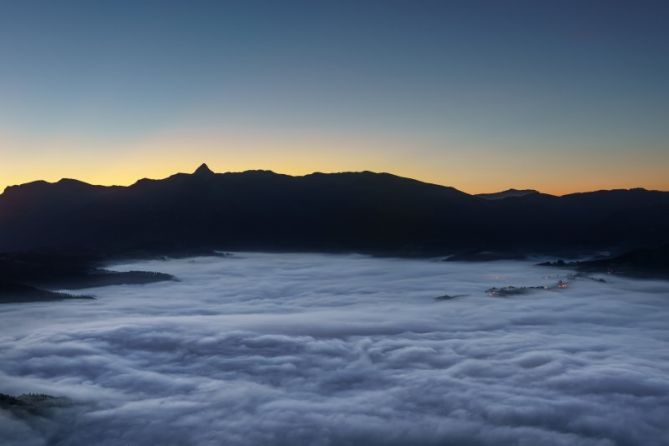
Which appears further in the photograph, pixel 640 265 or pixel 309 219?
pixel 309 219

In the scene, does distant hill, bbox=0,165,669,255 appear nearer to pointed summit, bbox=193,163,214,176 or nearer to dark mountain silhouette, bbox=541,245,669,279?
pointed summit, bbox=193,163,214,176

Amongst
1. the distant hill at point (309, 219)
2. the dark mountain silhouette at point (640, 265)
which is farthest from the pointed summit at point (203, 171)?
the dark mountain silhouette at point (640, 265)

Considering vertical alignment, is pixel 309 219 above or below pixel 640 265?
above

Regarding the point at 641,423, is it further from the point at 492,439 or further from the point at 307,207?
the point at 307,207

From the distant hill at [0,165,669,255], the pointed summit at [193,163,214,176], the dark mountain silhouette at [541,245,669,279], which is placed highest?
the pointed summit at [193,163,214,176]

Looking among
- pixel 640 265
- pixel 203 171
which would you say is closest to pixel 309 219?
pixel 203 171

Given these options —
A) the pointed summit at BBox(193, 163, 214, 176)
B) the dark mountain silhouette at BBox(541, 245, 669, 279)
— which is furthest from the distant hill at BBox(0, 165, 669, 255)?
the dark mountain silhouette at BBox(541, 245, 669, 279)

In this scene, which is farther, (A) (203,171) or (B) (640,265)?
(A) (203,171)

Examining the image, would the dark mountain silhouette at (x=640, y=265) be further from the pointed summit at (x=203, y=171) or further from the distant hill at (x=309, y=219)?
the pointed summit at (x=203, y=171)

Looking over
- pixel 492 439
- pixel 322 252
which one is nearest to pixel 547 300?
pixel 492 439

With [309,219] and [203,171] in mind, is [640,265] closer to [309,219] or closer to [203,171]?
[309,219]
